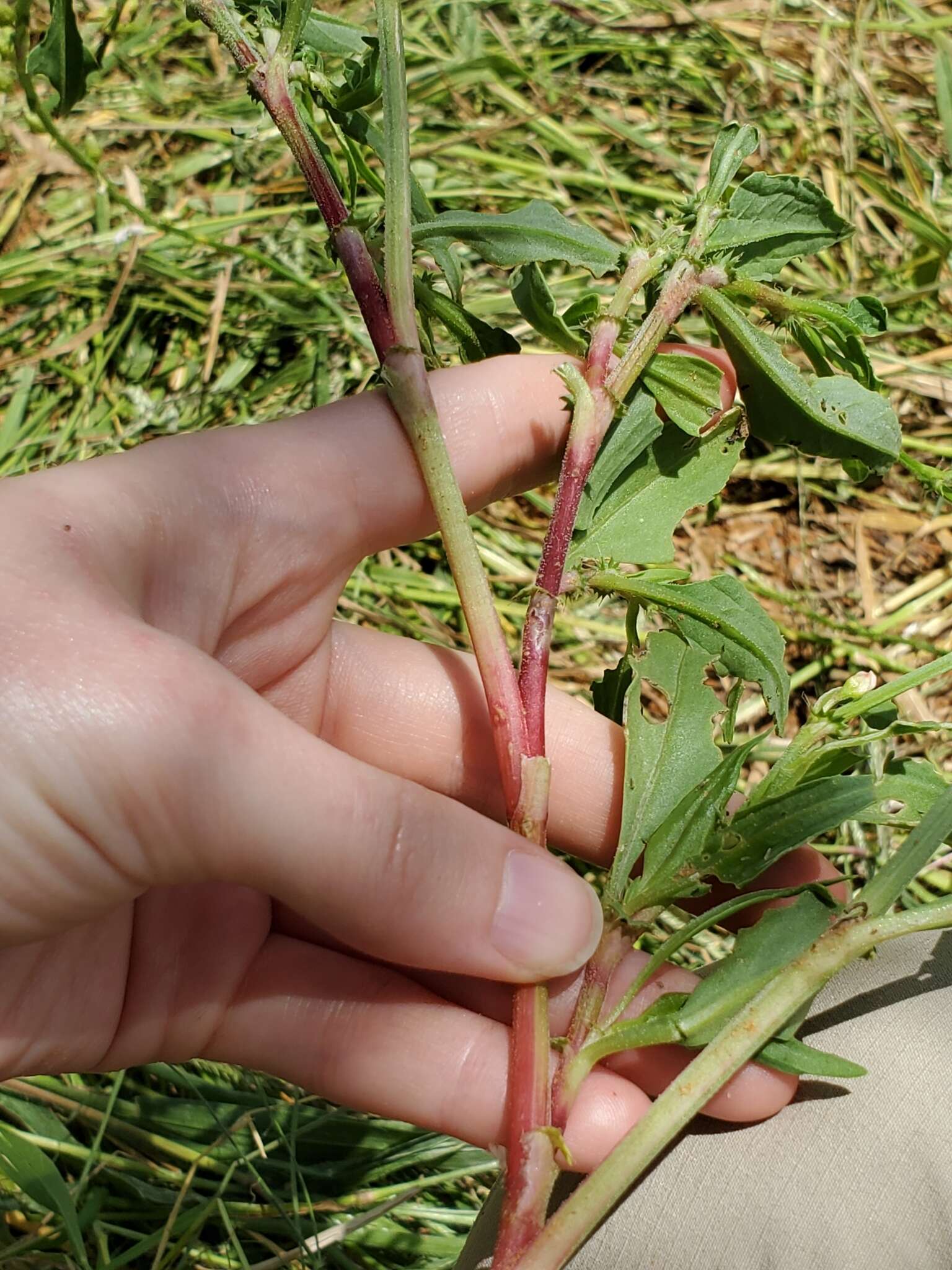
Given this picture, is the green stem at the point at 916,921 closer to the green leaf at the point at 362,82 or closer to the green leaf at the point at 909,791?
the green leaf at the point at 909,791

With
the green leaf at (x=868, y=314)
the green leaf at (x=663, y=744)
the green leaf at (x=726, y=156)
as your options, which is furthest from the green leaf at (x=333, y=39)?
the green leaf at (x=663, y=744)

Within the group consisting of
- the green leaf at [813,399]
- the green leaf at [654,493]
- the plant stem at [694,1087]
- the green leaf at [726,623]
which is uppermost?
the green leaf at [813,399]

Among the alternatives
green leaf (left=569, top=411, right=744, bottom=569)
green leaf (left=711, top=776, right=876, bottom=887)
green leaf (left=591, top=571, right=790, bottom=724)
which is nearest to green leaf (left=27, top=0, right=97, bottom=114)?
green leaf (left=569, top=411, right=744, bottom=569)

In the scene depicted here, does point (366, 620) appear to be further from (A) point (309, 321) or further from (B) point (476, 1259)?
(B) point (476, 1259)

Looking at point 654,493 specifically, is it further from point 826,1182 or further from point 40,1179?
point 40,1179

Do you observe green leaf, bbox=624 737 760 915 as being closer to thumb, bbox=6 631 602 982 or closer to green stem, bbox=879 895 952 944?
thumb, bbox=6 631 602 982

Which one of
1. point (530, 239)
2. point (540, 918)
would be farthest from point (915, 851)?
point (530, 239)

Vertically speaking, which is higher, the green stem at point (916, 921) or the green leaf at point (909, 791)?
the green leaf at point (909, 791)

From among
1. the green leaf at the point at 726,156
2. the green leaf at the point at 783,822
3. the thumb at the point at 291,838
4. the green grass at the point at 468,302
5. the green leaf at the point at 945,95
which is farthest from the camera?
the green leaf at the point at 945,95
